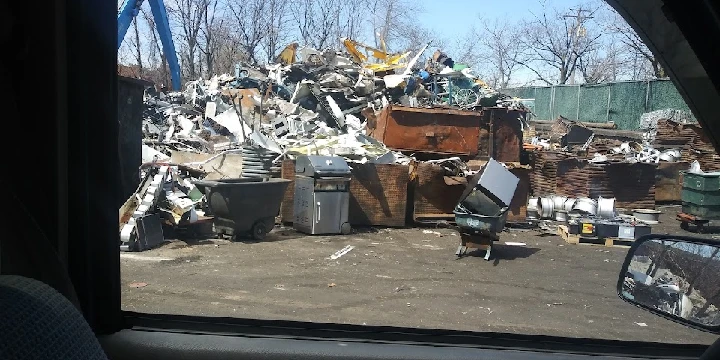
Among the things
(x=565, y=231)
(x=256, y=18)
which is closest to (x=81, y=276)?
(x=565, y=231)

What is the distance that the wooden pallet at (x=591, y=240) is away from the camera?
814cm

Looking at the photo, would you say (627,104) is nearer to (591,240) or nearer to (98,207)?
(591,240)

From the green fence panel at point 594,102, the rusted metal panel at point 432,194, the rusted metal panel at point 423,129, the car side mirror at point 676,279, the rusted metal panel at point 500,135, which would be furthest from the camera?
the green fence panel at point 594,102

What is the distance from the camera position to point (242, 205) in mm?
7965

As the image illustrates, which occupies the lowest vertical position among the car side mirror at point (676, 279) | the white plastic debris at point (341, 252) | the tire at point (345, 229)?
the white plastic debris at point (341, 252)

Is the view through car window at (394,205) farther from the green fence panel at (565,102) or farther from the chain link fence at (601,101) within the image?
the green fence panel at (565,102)

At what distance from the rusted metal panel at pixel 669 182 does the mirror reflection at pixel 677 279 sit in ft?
37.6

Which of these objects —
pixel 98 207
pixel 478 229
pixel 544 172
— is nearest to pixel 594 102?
pixel 544 172

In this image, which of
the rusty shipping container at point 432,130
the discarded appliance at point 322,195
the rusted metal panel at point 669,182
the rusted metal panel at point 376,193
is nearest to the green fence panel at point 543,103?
the rusted metal panel at point 669,182

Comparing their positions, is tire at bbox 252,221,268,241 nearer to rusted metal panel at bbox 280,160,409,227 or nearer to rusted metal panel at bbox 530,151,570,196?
rusted metal panel at bbox 280,160,409,227

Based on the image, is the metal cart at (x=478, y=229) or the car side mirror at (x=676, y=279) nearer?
the car side mirror at (x=676, y=279)

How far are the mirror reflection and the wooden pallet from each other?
6.74 meters

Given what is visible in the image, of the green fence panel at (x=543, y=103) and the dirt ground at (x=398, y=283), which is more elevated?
the green fence panel at (x=543, y=103)

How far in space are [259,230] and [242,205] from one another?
0.44 m
